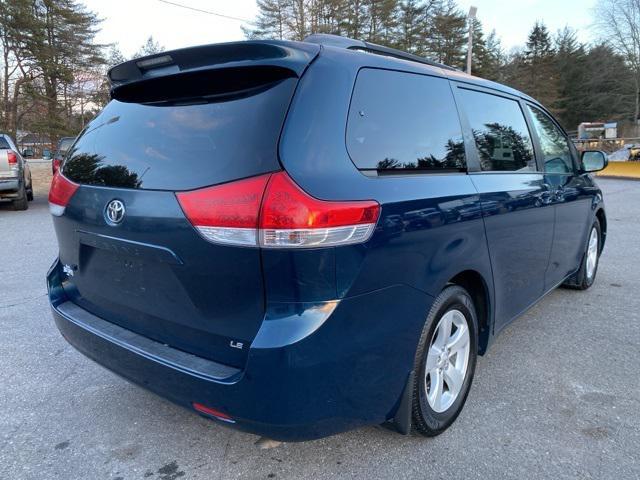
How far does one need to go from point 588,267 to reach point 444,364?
3248mm

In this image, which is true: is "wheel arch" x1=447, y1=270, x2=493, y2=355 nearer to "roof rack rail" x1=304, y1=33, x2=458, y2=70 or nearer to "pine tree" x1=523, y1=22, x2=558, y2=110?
"roof rack rail" x1=304, y1=33, x2=458, y2=70

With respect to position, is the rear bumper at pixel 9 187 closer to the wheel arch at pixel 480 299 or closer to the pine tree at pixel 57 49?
the wheel arch at pixel 480 299

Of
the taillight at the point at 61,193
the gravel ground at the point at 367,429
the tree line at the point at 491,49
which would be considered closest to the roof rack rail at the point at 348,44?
the taillight at the point at 61,193

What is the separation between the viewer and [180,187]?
6.23 ft

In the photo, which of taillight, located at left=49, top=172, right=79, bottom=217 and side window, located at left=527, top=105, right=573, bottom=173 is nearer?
taillight, located at left=49, top=172, right=79, bottom=217

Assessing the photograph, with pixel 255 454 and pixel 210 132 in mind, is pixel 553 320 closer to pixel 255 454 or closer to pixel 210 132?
pixel 255 454

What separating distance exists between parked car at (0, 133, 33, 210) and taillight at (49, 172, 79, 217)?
362 inches

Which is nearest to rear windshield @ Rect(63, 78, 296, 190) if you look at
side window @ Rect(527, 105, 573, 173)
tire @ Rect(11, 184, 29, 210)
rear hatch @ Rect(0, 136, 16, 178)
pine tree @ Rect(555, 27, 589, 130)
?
side window @ Rect(527, 105, 573, 173)

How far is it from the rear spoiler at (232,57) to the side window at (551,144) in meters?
2.47

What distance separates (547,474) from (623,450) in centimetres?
48

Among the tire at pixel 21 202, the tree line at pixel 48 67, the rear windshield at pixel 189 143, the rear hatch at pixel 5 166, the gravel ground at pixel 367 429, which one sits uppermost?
the tree line at pixel 48 67

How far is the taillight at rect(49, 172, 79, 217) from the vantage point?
2439 mm

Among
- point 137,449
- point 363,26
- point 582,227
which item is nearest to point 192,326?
point 137,449

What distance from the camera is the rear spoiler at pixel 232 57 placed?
1.88m
